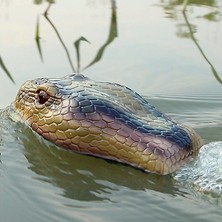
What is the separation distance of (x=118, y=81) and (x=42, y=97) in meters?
1.25

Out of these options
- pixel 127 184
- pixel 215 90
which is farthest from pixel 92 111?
pixel 215 90

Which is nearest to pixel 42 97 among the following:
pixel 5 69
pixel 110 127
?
pixel 110 127

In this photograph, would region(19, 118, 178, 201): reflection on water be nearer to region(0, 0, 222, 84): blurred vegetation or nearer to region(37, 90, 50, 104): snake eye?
region(37, 90, 50, 104): snake eye

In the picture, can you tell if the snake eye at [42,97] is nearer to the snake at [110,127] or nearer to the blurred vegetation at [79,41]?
the snake at [110,127]

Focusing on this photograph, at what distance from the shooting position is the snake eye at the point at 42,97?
11.7 feet

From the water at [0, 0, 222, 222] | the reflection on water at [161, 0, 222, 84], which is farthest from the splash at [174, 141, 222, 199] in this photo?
the reflection on water at [161, 0, 222, 84]

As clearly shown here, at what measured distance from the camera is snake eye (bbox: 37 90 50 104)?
3.58 m

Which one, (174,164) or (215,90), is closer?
(174,164)

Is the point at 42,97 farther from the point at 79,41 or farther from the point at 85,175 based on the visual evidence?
the point at 79,41

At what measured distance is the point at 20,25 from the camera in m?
6.13

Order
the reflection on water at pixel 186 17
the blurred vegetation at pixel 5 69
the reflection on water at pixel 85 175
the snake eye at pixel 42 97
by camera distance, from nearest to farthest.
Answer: the reflection on water at pixel 85 175, the snake eye at pixel 42 97, the blurred vegetation at pixel 5 69, the reflection on water at pixel 186 17

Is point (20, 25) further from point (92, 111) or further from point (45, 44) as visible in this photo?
point (92, 111)

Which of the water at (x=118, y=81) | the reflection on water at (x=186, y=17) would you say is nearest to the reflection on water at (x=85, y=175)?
the water at (x=118, y=81)

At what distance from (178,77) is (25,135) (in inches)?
57.3
